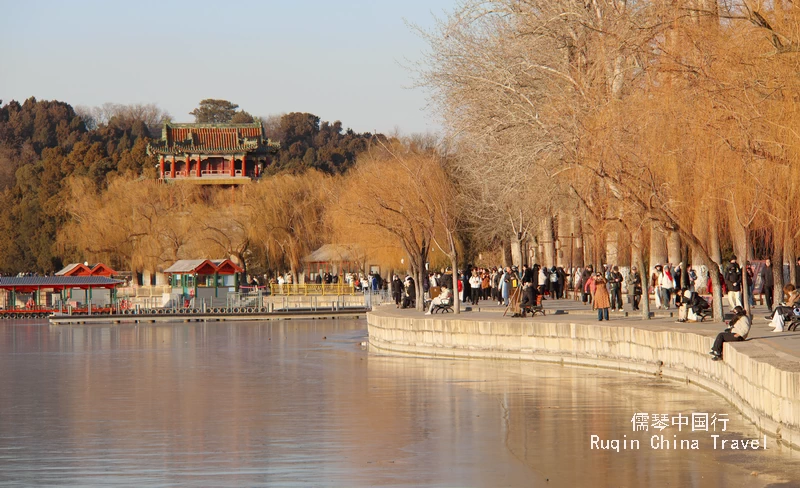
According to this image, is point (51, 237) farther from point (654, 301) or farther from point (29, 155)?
point (654, 301)

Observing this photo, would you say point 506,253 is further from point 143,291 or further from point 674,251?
point 674,251

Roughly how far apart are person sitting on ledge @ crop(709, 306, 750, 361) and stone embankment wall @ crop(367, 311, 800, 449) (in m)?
0.20

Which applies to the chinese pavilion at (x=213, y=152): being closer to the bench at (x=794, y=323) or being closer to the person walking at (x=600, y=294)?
the person walking at (x=600, y=294)

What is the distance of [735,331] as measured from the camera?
60.1 ft

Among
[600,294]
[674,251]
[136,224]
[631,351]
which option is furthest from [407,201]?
[136,224]

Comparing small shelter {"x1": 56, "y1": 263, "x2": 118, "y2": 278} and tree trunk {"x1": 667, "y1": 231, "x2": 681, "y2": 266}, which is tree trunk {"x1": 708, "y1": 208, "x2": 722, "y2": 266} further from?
small shelter {"x1": 56, "y1": 263, "x2": 118, "y2": 278}

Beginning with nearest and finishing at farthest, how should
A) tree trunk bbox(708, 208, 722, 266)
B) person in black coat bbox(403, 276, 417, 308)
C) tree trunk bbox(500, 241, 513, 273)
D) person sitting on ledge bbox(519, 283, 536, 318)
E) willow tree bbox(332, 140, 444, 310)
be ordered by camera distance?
1. tree trunk bbox(708, 208, 722, 266)
2. person sitting on ledge bbox(519, 283, 536, 318)
3. willow tree bbox(332, 140, 444, 310)
4. person in black coat bbox(403, 276, 417, 308)
5. tree trunk bbox(500, 241, 513, 273)

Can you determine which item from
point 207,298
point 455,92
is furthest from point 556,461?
point 207,298

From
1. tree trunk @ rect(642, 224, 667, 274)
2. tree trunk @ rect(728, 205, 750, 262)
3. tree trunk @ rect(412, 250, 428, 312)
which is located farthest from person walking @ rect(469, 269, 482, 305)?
tree trunk @ rect(728, 205, 750, 262)

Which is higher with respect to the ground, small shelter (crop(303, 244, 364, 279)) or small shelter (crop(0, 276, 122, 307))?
small shelter (crop(303, 244, 364, 279))

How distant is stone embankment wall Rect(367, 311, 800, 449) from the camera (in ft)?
47.2

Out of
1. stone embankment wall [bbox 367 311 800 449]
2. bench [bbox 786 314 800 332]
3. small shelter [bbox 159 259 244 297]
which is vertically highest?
small shelter [bbox 159 259 244 297]

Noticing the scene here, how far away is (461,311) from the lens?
35.5m

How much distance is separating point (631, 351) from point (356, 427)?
26.2 ft
